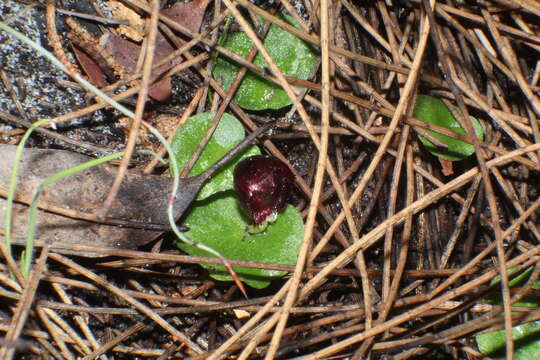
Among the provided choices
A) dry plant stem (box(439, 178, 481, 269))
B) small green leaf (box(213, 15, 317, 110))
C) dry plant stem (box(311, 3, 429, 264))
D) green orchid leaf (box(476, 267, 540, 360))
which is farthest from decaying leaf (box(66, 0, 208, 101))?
green orchid leaf (box(476, 267, 540, 360))

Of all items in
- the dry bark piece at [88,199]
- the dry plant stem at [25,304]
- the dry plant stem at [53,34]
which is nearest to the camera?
the dry plant stem at [25,304]

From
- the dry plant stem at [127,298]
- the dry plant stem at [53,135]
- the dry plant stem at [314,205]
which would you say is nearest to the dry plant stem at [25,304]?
the dry plant stem at [127,298]

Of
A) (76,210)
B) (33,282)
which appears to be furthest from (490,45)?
(33,282)

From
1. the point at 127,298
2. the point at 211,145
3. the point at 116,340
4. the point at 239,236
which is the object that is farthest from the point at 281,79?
the point at 116,340

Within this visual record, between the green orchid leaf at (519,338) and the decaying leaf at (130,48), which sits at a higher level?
the decaying leaf at (130,48)

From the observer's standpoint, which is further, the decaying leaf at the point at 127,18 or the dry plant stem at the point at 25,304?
the decaying leaf at the point at 127,18

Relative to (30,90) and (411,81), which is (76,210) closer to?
(30,90)

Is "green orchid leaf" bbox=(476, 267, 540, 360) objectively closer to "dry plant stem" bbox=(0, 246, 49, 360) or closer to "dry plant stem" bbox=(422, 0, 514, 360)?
"dry plant stem" bbox=(422, 0, 514, 360)

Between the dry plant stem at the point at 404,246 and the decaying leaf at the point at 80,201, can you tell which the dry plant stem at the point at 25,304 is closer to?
the decaying leaf at the point at 80,201
